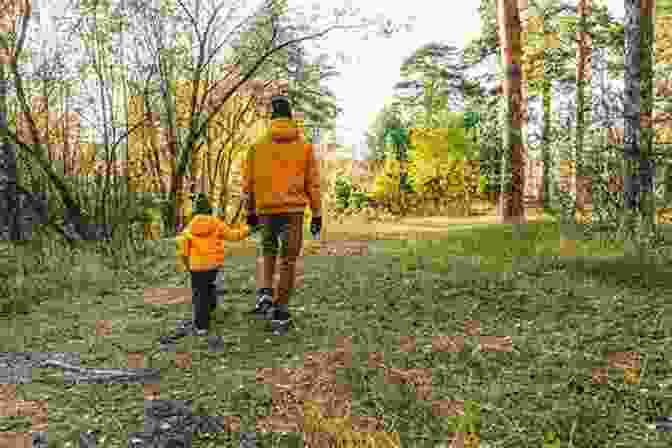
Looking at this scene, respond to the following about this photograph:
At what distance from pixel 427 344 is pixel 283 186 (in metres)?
2.09

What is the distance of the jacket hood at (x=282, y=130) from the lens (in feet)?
16.6

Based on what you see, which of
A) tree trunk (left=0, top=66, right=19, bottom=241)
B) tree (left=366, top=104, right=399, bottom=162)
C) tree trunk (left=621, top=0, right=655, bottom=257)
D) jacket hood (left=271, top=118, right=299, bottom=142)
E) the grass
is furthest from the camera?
tree (left=366, top=104, right=399, bottom=162)

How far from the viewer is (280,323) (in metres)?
4.96

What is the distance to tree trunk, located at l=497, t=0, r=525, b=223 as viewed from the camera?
12141mm

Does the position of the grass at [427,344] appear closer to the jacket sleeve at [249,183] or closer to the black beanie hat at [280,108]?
the jacket sleeve at [249,183]

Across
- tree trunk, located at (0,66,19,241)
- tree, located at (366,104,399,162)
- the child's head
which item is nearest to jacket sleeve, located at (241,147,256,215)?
the child's head

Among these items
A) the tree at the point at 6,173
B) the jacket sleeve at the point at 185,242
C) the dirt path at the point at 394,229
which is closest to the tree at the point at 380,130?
the dirt path at the point at 394,229

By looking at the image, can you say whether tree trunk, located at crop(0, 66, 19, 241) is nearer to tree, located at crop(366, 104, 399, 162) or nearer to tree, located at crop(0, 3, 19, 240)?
tree, located at crop(0, 3, 19, 240)

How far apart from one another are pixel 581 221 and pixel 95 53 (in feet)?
36.9

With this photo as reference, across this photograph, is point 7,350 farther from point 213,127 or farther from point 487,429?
point 213,127

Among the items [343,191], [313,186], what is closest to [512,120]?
[313,186]

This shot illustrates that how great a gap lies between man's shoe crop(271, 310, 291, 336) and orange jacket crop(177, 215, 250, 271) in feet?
2.69

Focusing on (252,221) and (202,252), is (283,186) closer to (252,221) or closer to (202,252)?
(252,221)

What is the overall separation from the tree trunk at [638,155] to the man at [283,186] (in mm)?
4294
